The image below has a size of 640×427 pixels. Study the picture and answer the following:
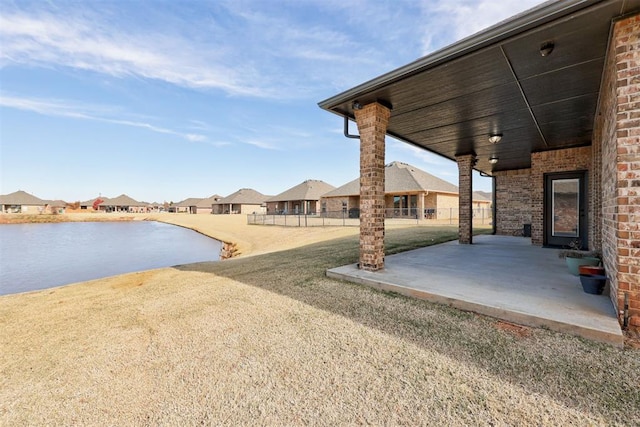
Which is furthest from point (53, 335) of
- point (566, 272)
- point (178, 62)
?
point (178, 62)

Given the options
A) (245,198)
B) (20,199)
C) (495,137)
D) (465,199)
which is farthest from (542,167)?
(20,199)

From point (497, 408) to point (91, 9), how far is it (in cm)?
1140

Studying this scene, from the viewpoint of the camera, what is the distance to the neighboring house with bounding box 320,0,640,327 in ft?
8.75

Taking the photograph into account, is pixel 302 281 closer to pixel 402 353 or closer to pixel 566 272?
pixel 402 353

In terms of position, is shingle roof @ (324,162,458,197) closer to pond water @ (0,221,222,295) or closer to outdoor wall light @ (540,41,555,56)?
pond water @ (0,221,222,295)

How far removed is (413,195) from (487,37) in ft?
76.7

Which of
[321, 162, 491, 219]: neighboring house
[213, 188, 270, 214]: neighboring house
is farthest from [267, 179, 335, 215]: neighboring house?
[213, 188, 270, 214]: neighboring house

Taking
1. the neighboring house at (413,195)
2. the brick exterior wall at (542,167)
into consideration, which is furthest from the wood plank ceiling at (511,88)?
the neighboring house at (413,195)

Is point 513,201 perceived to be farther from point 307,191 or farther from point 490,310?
point 307,191

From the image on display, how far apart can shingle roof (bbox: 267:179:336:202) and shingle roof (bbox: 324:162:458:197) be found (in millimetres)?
8480

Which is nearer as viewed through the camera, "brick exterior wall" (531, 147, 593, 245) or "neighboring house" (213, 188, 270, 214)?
"brick exterior wall" (531, 147, 593, 245)

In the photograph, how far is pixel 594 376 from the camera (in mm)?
2045

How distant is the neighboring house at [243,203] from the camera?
5572 centimetres

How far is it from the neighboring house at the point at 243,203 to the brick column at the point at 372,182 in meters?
52.1
